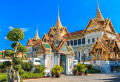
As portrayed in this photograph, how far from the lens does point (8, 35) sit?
25.4ft

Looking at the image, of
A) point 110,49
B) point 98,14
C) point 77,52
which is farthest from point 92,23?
point 110,49

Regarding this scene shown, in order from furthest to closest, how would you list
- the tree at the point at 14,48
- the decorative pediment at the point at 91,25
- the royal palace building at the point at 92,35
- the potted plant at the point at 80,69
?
the decorative pediment at the point at 91,25 < the royal palace building at the point at 92,35 < the potted plant at the point at 80,69 < the tree at the point at 14,48

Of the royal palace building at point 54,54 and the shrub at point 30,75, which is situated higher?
the royal palace building at point 54,54

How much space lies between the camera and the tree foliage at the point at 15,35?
7.63m

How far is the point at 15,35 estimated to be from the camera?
7.64 metres

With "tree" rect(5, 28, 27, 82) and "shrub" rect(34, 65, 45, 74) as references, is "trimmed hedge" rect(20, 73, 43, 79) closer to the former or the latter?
"shrub" rect(34, 65, 45, 74)

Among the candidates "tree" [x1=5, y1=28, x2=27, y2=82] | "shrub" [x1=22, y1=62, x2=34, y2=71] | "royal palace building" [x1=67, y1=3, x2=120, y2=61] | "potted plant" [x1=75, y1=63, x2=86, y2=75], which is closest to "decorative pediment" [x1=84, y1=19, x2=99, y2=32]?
"royal palace building" [x1=67, y1=3, x2=120, y2=61]

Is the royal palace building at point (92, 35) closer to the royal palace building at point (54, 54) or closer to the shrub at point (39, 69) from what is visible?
the royal palace building at point (54, 54)

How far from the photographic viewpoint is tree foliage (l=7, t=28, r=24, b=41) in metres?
7.63

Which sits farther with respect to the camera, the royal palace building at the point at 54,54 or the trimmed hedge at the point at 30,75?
the royal palace building at the point at 54,54

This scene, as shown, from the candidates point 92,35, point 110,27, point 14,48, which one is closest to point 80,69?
point 14,48

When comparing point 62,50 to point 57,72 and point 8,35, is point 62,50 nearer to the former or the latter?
point 57,72

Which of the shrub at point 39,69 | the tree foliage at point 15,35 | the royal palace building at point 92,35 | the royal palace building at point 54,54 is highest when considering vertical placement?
the royal palace building at point 92,35

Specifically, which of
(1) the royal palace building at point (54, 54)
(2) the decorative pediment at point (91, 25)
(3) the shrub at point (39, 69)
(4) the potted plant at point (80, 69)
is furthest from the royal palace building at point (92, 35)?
(3) the shrub at point (39, 69)
